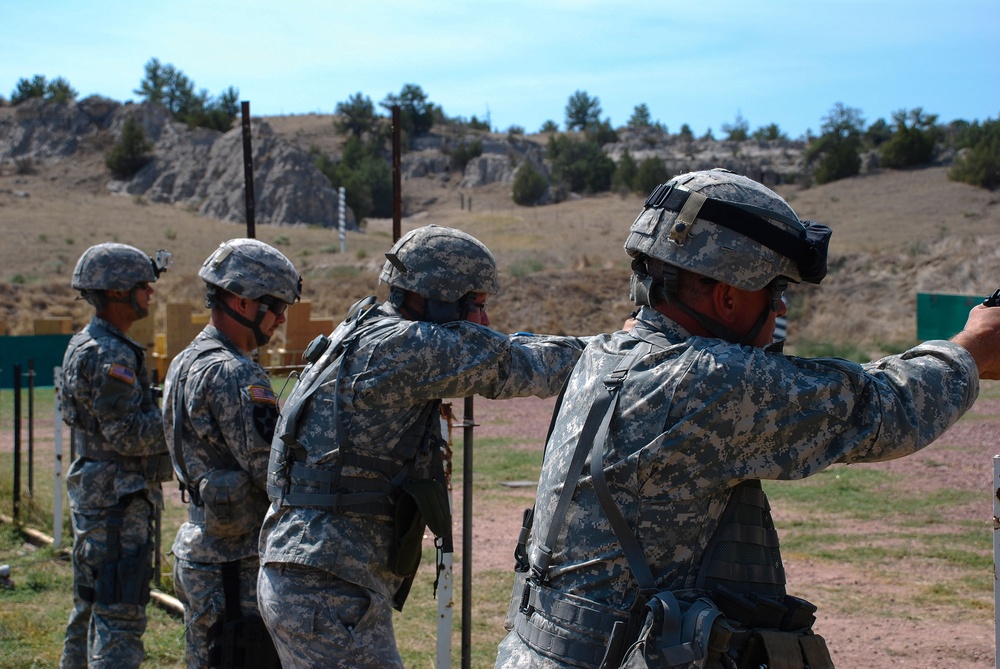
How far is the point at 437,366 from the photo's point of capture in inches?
139

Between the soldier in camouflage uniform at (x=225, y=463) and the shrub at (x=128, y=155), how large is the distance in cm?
6800

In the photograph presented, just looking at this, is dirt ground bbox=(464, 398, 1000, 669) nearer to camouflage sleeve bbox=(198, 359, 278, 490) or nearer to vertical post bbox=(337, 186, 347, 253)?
camouflage sleeve bbox=(198, 359, 278, 490)

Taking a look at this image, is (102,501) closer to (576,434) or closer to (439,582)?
(439,582)

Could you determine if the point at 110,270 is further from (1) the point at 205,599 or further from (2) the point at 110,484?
(1) the point at 205,599

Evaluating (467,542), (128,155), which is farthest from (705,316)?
(128,155)

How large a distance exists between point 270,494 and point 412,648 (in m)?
3.20

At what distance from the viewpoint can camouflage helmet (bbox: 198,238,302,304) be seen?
4703 mm

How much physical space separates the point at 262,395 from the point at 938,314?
20.8 metres

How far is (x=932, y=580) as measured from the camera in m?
7.95

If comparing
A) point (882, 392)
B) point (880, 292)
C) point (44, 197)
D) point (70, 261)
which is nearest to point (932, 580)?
point (882, 392)

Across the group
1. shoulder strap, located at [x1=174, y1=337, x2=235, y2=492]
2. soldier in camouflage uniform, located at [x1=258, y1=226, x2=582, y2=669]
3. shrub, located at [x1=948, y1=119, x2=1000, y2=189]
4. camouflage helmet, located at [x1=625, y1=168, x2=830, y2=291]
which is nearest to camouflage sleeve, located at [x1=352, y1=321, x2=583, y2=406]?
soldier in camouflage uniform, located at [x1=258, y1=226, x2=582, y2=669]

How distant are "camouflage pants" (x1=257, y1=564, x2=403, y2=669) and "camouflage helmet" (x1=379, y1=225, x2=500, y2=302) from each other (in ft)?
3.58

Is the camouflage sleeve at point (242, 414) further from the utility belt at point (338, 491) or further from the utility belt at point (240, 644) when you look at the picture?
the utility belt at point (338, 491)

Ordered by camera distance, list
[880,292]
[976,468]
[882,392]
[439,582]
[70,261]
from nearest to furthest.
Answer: [882,392] → [439,582] → [976,468] → [880,292] → [70,261]
